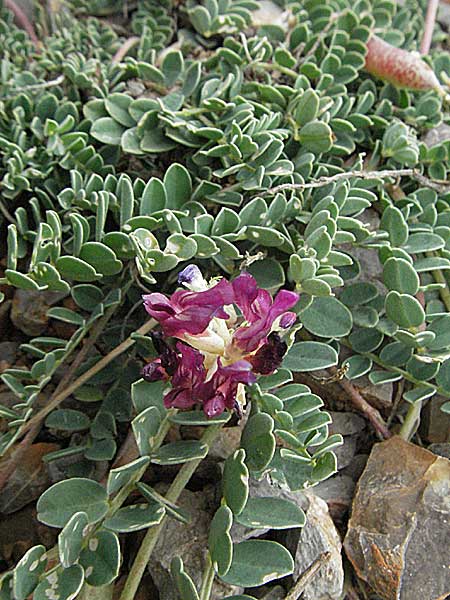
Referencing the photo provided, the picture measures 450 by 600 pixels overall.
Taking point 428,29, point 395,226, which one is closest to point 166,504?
point 395,226

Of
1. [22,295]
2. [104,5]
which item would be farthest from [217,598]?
[104,5]

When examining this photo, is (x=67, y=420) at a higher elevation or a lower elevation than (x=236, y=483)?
lower

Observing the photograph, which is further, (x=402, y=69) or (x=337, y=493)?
(x=402, y=69)

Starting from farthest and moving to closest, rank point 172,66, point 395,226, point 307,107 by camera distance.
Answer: point 172,66 → point 307,107 → point 395,226

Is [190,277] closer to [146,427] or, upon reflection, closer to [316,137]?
[146,427]

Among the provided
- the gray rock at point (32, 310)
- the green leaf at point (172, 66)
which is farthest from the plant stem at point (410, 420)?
the green leaf at point (172, 66)

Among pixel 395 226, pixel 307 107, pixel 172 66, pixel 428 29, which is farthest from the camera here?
pixel 428 29

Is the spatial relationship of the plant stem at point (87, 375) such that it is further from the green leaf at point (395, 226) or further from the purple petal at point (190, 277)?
the green leaf at point (395, 226)

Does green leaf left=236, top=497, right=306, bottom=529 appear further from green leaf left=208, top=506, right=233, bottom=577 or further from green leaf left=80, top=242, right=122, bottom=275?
green leaf left=80, top=242, right=122, bottom=275
